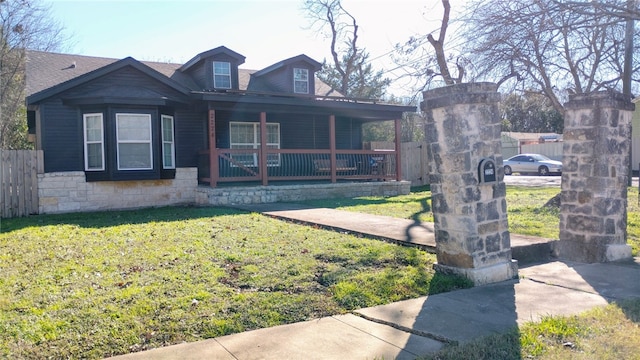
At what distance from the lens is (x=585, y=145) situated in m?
6.95

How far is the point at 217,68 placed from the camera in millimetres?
16938

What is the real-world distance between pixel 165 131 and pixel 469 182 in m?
11.1

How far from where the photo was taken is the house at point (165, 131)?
13156mm

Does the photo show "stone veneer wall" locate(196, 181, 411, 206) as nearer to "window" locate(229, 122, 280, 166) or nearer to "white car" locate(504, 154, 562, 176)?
"window" locate(229, 122, 280, 166)

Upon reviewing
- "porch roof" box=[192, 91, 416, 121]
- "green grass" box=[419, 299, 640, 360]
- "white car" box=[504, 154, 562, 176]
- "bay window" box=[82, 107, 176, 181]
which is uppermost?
"porch roof" box=[192, 91, 416, 121]

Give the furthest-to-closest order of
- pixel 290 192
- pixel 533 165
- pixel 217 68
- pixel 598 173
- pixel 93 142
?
pixel 533 165 → pixel 217 68 → pixel 290 192 → pixel 93 142 → pixel 598 173

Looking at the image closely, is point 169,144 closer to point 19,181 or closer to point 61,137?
point 61,137

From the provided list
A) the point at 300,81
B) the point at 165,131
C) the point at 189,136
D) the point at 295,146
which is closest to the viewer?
the point at 165,131

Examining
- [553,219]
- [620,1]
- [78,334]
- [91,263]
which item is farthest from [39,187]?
[620,1]

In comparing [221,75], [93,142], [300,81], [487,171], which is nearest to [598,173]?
[487,171]

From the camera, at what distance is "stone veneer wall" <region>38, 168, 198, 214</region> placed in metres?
12.6

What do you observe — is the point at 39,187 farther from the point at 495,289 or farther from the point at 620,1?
the point at 620,1

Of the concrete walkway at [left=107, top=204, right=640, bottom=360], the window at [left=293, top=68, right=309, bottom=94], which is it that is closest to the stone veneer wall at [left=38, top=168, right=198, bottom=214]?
the window at [left=293, top=68, right=309, bottom=94]

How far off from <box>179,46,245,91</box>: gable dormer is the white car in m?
18.8
